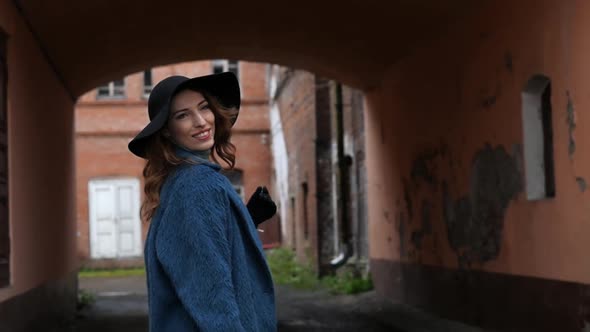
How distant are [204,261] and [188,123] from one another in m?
0.46

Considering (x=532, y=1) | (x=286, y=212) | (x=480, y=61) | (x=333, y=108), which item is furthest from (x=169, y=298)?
(x=286, y=212)

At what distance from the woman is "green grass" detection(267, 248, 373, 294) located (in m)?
11.3

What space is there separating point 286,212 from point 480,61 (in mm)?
16645

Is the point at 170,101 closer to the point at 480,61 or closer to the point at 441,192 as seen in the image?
the point at 480,61

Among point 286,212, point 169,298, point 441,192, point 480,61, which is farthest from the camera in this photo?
point 286,212

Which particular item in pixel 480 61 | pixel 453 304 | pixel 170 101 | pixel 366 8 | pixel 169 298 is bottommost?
pixel 453 304

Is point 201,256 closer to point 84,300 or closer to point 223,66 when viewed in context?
point 84,300

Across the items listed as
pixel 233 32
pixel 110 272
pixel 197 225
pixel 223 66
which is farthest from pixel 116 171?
pixel 197 225

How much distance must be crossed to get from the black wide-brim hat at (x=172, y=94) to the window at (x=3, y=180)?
17.3 ft

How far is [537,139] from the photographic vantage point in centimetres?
865

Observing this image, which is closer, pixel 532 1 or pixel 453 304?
pixel 532 1

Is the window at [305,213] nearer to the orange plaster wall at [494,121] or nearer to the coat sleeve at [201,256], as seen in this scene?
the orange plaster wall at [494,121]

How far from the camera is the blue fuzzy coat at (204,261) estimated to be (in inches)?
106

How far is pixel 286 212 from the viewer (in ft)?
85.7
